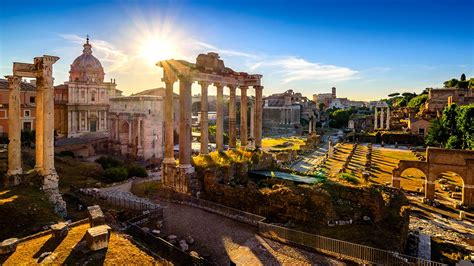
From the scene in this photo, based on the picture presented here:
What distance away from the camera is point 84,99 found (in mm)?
41312

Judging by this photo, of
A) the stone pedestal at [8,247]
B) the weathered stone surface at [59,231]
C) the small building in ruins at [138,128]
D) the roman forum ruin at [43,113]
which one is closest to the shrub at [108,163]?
the small building in ruins at [138,128]

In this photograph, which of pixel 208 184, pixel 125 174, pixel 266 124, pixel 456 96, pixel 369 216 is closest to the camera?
pixel 369 216

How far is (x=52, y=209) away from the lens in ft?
45.5

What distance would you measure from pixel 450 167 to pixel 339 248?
16.1 meters

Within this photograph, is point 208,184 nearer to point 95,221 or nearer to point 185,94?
point 185,94

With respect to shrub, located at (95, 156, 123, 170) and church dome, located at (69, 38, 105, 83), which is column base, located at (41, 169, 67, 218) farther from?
church dome, located at (69, 38, 105, 83)

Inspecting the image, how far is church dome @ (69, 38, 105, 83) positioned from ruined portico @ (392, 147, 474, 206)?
124 feet

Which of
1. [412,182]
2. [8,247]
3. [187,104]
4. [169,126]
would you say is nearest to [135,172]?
[169,126]

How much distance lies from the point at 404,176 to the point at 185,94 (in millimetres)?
22847

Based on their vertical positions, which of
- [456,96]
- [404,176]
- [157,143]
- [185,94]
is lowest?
[404,176]

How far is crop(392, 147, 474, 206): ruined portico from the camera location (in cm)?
2131

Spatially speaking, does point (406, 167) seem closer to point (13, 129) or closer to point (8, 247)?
point (8, 247)

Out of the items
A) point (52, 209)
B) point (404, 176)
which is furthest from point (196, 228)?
point (404, 176)

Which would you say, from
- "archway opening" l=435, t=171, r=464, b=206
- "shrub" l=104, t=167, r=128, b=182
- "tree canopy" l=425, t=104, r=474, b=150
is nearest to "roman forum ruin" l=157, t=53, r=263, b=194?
"shrub" l=104, t=167, r=128, b=182
